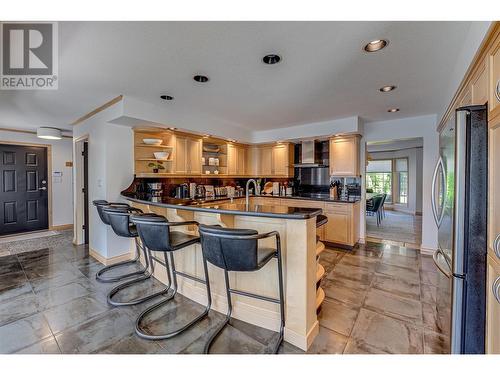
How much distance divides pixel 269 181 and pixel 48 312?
14.9ft

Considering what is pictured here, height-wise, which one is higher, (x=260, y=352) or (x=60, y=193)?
(x=60, y=193)

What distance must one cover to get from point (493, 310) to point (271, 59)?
232cm

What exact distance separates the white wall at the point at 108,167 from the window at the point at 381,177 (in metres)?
9.12

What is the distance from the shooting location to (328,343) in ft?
5.89

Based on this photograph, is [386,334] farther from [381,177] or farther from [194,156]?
[381,177]

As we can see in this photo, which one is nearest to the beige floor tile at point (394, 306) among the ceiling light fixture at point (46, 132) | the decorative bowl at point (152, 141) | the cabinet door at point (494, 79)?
the cabinet door at point (494, 79)

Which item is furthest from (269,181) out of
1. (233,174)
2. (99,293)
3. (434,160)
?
(99,293)

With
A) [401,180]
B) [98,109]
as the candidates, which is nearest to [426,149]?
[98,109]

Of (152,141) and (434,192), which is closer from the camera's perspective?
(434,192)

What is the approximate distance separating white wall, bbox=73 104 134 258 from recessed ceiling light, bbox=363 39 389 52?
3.13 m
